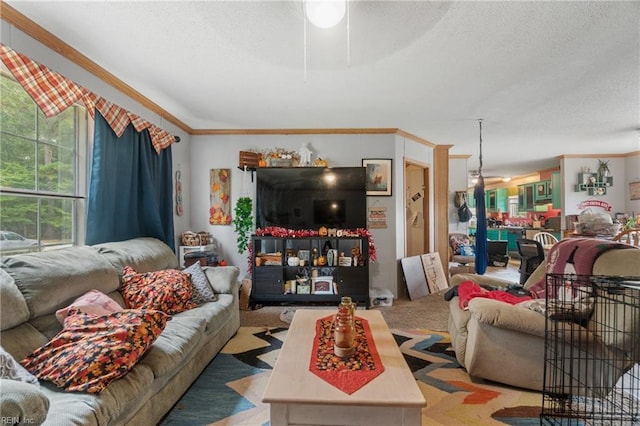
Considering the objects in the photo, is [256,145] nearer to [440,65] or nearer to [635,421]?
[440,65]

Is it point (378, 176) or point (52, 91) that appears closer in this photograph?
point (52, 91)

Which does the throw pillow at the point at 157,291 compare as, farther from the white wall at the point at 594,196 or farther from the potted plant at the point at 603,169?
the potted plant at the point at 603,169

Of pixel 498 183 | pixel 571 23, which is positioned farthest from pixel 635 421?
pixel 498 183

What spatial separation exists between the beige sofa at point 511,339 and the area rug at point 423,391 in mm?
76

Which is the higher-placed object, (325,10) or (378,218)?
(325,10)

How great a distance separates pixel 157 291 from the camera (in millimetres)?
2186

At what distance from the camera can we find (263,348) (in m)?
A: 2.54

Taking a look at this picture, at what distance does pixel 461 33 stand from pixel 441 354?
237 cm

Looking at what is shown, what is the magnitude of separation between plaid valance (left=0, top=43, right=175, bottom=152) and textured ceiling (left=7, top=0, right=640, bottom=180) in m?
0.28

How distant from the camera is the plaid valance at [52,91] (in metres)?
1.73

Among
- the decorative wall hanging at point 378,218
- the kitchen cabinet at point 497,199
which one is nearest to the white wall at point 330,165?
the decorative wall hanging at point 378,218

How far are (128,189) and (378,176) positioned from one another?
9.62ft

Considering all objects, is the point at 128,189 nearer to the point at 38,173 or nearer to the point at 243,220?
the point at 38,173

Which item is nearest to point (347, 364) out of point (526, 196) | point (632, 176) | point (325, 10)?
point (325, 10)
